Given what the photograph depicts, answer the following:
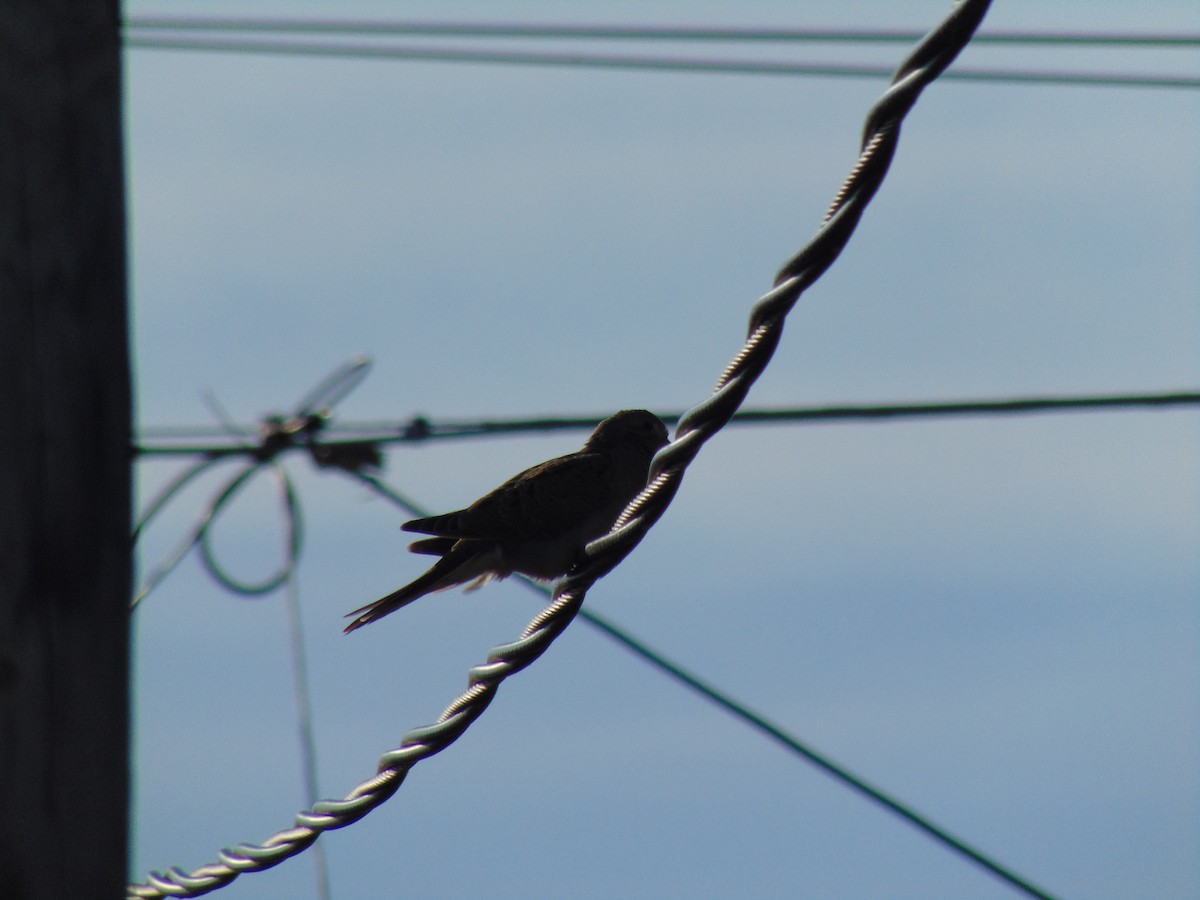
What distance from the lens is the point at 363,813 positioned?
3229 mm

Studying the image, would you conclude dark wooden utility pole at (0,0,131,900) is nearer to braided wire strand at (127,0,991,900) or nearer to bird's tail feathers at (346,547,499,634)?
braided wire strand at (127,0,991,900)

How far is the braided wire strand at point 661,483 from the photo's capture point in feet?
7.33

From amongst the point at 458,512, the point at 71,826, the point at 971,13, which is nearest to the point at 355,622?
the point at 458,512

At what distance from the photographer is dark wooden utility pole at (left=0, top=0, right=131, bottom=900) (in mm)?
2822

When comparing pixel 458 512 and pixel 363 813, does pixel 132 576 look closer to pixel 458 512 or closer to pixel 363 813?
pixel 363 813

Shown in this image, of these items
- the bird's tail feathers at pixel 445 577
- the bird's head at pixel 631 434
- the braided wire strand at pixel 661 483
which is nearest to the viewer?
the braided wire strand at pixel 661 483

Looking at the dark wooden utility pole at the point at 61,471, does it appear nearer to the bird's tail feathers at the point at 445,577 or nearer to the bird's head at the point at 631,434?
the bird's tail feathers at the point at 445,577

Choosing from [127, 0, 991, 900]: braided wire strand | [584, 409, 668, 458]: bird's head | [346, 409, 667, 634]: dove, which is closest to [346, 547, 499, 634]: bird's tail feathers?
[346, 409, 667, 634]: dove

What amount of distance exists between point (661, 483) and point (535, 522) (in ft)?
10.2

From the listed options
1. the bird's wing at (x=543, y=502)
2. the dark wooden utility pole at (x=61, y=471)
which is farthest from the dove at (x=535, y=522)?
the dark wooden utility pole at (x=61, y=471)

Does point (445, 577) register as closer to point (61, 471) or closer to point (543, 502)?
A: point (543, 502)

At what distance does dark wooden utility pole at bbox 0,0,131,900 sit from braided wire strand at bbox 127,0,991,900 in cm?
54

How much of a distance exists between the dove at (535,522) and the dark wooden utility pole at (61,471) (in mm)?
2494

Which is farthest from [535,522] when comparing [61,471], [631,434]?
[61,471]
